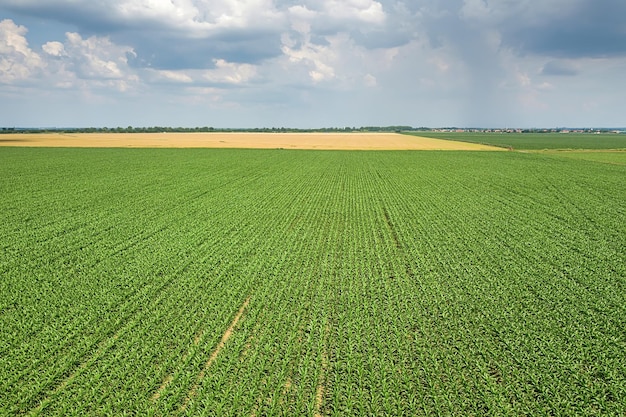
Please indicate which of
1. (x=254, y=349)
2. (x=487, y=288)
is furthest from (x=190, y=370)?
(x=487, y=288)

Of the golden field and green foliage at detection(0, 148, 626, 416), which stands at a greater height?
the golden field

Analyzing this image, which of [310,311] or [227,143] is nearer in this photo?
[310,311]

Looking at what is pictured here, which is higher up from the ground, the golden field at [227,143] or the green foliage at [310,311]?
the golden field at [227,143]

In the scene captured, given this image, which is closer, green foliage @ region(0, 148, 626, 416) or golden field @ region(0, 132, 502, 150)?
green foliage @ region(0, 148, 626, 416)

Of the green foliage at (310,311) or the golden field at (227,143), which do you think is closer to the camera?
the green foliage at (310,311)

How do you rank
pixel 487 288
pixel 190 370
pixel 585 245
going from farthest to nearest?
pixel 585 245, pixel 487 288, pixel 190 370

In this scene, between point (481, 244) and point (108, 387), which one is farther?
point (481, 244)

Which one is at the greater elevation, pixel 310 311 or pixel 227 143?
pixel 227 143

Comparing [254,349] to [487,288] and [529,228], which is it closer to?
[487,288]
